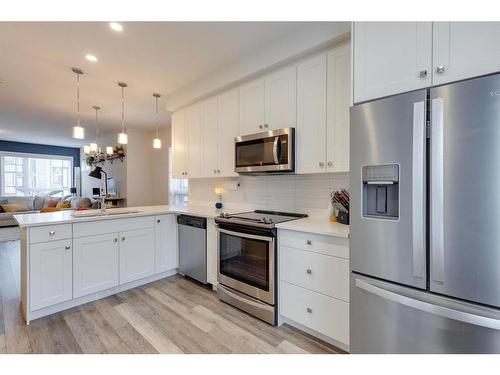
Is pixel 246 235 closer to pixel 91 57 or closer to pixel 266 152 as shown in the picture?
pixel 266 152

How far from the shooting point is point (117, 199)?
6.26m

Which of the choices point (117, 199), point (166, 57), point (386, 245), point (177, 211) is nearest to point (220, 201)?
point (177, 211)

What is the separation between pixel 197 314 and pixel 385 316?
5.53ft

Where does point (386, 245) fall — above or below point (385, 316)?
above

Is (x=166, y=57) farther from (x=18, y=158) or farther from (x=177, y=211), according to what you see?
(x=18, y=158)

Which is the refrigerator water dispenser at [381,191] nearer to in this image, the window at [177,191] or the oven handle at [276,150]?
the oven handle at [276,150]

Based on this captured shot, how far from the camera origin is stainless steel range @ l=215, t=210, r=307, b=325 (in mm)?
2125

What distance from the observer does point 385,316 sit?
1.33 m

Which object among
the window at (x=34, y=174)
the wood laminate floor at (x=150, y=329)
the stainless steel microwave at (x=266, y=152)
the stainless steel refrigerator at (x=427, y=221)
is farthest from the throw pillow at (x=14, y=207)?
the stainless steel refrigerator at (x=427, y=221)

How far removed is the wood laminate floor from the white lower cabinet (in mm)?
160
